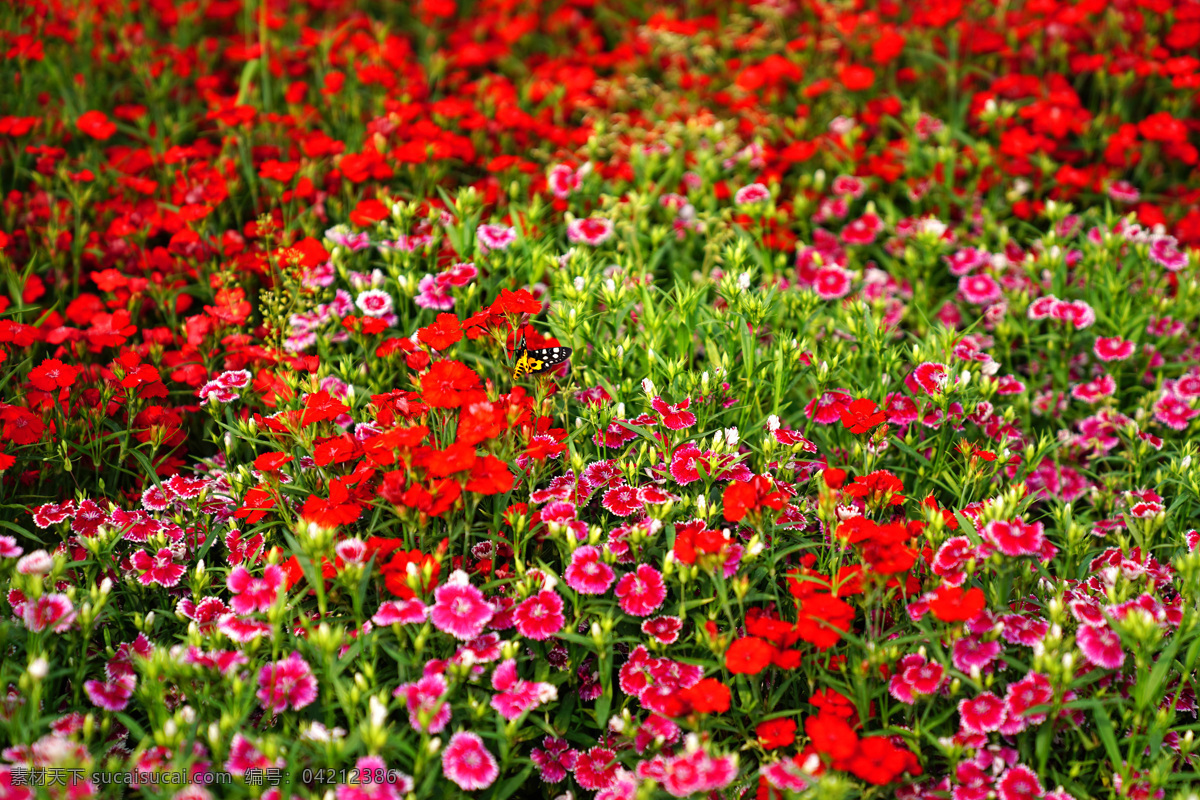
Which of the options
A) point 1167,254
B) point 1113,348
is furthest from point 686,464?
point 1167,254

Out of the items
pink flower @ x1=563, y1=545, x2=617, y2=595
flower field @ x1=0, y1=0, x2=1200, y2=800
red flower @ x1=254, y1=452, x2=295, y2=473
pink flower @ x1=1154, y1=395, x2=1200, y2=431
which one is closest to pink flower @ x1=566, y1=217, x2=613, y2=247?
flower field @ x1=0, y1=0, x2=1200, y2=800

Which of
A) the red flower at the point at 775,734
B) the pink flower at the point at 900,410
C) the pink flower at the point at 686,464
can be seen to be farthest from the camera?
the pink flower at the point at 900,410

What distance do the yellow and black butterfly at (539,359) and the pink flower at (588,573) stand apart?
27.1 inches

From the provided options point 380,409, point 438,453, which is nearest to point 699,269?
point 380,409

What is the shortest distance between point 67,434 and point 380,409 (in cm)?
125

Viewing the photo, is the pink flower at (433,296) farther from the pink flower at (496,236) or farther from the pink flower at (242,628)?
the pink flower at (242,628)

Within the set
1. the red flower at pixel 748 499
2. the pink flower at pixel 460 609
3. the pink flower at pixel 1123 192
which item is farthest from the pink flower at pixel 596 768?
the pink flower at pixel 1123 192

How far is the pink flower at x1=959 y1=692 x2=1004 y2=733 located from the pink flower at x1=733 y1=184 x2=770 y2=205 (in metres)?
2.87

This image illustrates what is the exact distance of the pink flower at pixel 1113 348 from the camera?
157 inches

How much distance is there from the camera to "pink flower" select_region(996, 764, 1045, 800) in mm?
2381

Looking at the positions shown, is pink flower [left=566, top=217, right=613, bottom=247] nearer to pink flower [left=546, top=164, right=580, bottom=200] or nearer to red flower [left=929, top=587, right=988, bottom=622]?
pink flower [left=546, top=164, right=580, bottom=200]

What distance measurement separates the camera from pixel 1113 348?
4043 mm

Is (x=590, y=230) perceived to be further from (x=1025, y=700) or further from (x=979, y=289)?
(x=1025, y=700)

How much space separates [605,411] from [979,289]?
224 centimetres
